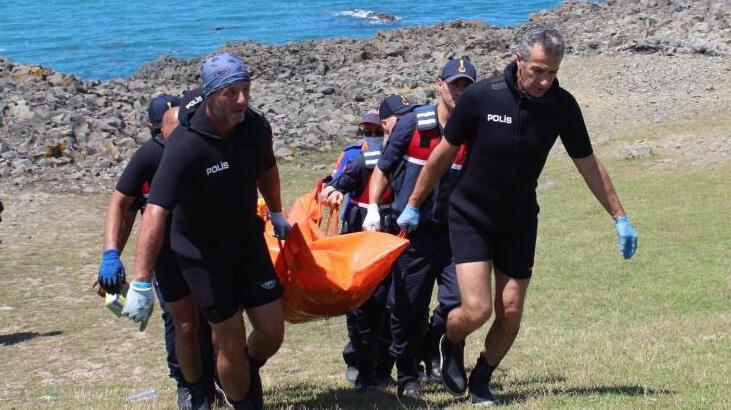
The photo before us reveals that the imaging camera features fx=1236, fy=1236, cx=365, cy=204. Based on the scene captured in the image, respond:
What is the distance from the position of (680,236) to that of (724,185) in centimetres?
367

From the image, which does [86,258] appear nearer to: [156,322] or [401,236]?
[156,322]

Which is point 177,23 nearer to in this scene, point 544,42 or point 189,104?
point 189,104

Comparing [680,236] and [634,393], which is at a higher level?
[634,393]

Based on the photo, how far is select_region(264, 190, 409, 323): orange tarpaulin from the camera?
7434mm

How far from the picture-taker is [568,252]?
653 inches

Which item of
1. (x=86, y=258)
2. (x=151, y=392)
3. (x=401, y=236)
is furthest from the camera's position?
(x=86, y=258)

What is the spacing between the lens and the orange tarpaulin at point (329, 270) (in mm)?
7434

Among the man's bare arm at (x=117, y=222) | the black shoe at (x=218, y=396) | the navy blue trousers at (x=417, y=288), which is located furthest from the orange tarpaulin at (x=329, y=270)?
the man's bare arm at (x=117, y=222)

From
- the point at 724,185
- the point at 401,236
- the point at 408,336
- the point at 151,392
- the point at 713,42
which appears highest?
the point at 401,236

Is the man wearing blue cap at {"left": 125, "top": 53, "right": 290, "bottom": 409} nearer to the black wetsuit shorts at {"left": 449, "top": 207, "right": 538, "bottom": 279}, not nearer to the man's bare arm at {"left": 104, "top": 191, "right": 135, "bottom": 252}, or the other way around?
the man's bare arm at {"left": 104, "top": 191, "right": 135, "bottom": 252}

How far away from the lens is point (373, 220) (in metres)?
8.08

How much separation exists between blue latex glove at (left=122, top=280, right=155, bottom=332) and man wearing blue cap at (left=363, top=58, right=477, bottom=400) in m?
2.04

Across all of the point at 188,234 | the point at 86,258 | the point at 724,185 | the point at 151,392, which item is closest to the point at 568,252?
the point at 724,185

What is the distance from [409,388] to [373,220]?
1111 millimetres
